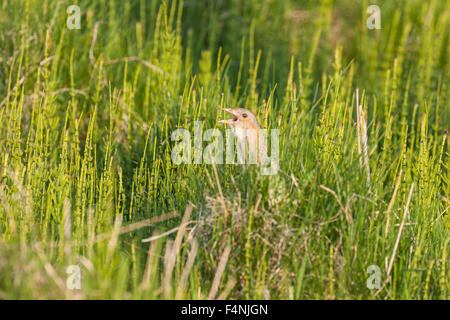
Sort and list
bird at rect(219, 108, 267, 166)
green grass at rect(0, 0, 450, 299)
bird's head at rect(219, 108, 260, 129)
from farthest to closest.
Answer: bird's head at rect(219, 108, 260, 129), bird at rect(219, 108, 267, 166), green grass at rect(0, 0, 450, 299)

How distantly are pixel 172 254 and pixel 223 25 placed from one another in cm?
481

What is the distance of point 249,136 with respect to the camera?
371 centimetres

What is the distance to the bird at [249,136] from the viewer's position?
143 inches

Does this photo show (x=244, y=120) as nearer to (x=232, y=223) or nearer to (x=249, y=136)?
(x=249, y=136)

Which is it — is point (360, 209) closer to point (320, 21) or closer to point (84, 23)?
point (84, 23)

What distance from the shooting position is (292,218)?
11.6ft

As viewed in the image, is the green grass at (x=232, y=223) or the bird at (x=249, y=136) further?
the bird at (x=249, y=136)

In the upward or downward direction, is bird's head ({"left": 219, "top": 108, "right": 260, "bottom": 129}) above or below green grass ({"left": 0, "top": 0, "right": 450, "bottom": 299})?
above

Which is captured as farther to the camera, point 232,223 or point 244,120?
point 244,120

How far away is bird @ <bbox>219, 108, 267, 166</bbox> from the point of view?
362cm

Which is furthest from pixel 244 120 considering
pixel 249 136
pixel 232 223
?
pixel 232 223

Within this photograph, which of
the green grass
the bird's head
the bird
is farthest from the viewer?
the bird's head

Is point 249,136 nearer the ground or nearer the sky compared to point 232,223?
nearer the sky
